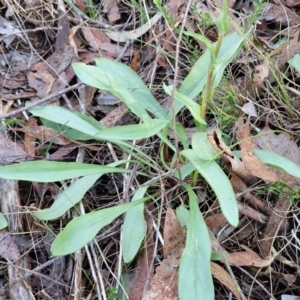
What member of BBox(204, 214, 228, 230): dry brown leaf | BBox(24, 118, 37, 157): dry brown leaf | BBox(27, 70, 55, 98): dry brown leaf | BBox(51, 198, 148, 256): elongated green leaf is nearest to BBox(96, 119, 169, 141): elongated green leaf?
BBox(51, 198, 148, 256): elongated green leaf

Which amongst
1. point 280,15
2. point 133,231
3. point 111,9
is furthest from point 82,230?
point 280,15

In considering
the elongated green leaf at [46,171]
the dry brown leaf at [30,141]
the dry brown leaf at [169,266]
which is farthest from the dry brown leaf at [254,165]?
the dry brown leaf at [30,141]

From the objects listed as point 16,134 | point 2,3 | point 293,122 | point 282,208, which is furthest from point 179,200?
point 2,3

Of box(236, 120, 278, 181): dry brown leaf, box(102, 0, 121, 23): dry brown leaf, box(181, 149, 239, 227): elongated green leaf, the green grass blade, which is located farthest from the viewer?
box(102, 0, 121, 23): dry brown leaf

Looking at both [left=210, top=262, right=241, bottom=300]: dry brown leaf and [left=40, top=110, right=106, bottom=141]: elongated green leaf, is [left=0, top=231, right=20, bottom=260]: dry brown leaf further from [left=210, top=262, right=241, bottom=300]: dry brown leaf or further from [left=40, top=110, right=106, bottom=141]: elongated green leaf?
[left=210, top=262, right=241, bottom=300]: dry brown leaf

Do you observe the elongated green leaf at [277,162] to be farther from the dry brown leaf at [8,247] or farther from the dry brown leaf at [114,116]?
the dry brown leaf at [8,247]

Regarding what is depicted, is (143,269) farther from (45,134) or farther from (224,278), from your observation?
(45,134)

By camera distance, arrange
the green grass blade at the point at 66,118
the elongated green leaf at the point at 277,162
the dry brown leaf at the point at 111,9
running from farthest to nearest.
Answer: the dry brown leaf at the point at 111,9, the green grass blade at the point at 66,118, the elongated green leaf at the point at 277,162
